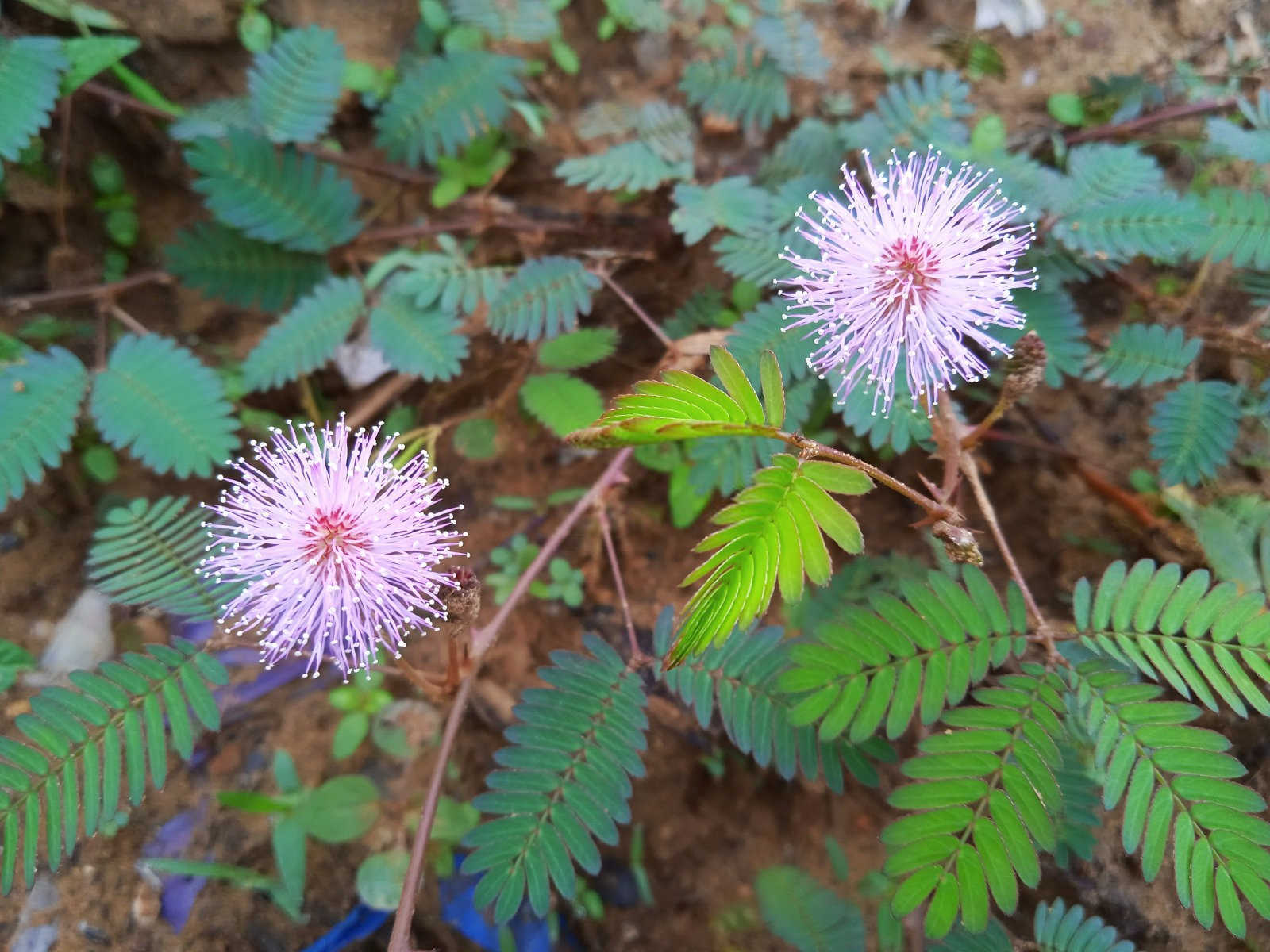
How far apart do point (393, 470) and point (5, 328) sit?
1897 mm

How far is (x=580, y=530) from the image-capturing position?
2.64 meters

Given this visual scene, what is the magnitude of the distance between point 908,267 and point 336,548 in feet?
4.75

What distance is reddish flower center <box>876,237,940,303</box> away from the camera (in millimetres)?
1716

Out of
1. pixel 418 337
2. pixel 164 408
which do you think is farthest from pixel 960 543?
pixel 164 408

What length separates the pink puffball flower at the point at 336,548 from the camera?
1626 mm

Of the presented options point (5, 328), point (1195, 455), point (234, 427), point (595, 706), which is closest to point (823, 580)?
point (595, 706)

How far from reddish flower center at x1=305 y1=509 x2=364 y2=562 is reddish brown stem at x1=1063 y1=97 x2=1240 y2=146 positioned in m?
2.71

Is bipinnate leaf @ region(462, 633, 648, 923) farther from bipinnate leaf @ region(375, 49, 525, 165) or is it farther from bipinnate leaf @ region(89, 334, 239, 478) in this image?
bipinnate leaf @ region(375, 49, 525, 165)

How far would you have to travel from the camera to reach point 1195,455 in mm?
2062

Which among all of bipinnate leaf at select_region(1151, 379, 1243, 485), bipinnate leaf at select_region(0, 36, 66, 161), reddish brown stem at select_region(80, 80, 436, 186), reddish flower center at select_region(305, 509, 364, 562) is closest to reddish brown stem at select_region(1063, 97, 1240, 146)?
bipinnate leaf at select_region(1151, 379, 1243, 485)

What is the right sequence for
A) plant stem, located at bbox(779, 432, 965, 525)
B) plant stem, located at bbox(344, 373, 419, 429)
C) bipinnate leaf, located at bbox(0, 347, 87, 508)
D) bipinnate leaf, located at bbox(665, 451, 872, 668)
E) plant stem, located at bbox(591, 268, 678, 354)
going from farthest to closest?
1. plant stem, located at bbox(344, 373, 419, 429)
2. plant stem, located at bbox(591, 268, 678, 354)
3. bipinnate leaf, located at bbox(0, 347, 87, 508)
4. plant stem, located at bbox(779, 432, 965, 525)
5. bipinnate leaf, located at bbox(665, 451, 872, 668)

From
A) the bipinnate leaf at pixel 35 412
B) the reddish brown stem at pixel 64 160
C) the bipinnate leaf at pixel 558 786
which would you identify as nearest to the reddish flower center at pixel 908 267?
the bipinnate leaf at pixel 558 786

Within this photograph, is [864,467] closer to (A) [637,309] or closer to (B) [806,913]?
(A) [637,309]

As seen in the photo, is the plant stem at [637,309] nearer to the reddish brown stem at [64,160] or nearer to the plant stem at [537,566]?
the plant stem at [537,566]
